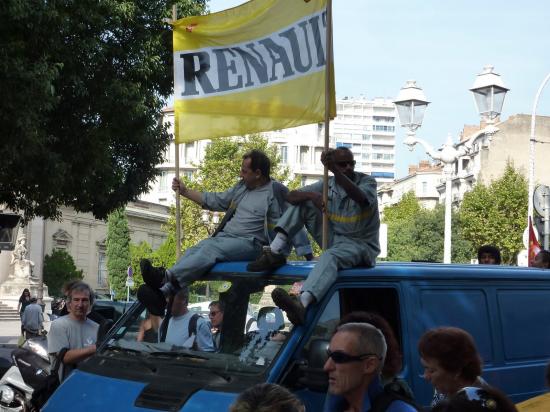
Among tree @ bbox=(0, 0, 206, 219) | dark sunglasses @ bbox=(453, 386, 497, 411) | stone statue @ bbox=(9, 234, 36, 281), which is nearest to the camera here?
dark sunglasses @ bbox=(453, 386, 497, 411)

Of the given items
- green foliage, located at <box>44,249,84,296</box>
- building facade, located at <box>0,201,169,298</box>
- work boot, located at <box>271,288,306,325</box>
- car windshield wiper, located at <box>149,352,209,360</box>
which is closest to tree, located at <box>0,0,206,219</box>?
car windshield wiper, located at <box>149,352,209,360</box>

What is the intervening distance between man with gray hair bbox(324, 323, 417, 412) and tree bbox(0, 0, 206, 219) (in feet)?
44.1

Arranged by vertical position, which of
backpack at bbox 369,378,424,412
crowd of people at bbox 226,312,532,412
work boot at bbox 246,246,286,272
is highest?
work boot at bbox 246,246,286,272

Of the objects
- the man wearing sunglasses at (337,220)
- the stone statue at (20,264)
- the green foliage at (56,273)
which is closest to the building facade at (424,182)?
the green foliage at (56,273)

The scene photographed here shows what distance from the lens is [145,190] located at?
23484 millimetres

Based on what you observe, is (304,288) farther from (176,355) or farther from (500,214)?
(500,214)

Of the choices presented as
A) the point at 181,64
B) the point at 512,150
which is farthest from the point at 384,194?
the point at 181,64

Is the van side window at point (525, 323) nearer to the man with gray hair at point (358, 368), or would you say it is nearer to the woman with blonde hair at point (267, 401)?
the man with gray hair at point (358, 368)

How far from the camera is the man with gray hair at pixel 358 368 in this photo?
14.3 feet

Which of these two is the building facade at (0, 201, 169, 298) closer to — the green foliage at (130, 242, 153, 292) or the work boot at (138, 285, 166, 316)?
the green foliage at (130, 242, 153, 292)

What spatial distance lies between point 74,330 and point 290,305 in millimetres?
2329

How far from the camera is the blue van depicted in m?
5.85

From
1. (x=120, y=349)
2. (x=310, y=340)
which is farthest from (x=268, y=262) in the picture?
(x=120, y=349)

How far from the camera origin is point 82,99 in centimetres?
2009
